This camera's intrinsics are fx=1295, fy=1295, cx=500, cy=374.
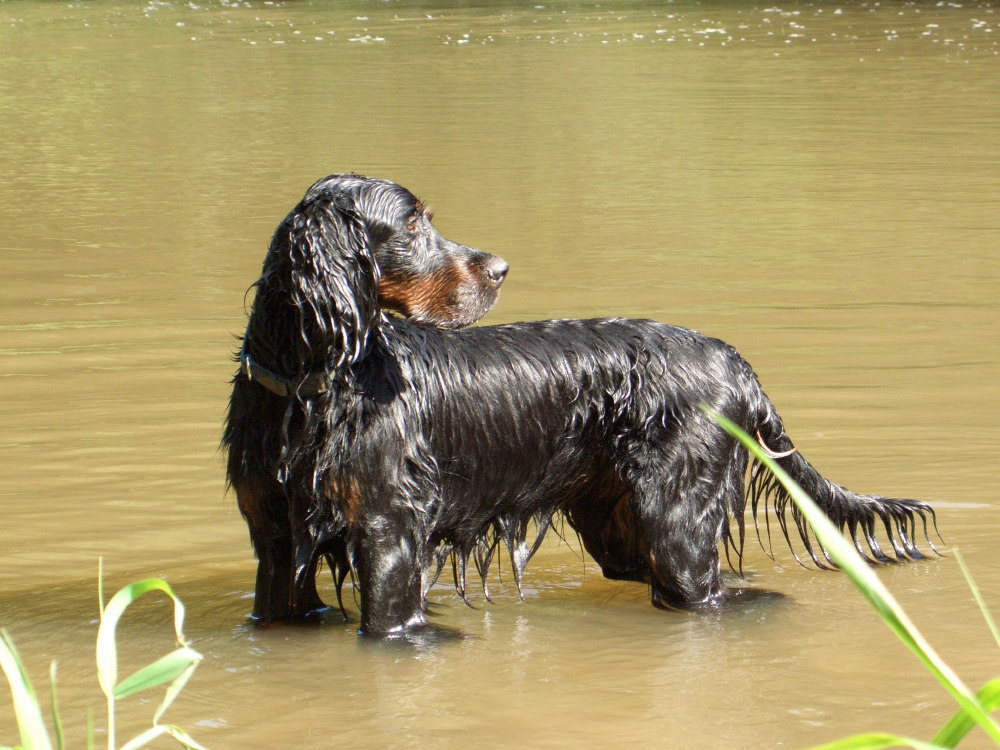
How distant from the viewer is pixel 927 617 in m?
4.20

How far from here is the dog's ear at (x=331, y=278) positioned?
3.53 metres

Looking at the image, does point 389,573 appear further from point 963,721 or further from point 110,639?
point 963,721

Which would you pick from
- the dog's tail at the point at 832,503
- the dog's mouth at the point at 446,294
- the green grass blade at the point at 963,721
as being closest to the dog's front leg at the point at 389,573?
the dog's mouth at the point at 446,294

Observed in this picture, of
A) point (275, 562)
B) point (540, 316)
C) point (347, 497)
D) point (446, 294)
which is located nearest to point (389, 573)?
point (347, 497)

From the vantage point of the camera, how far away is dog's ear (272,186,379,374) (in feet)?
11.6

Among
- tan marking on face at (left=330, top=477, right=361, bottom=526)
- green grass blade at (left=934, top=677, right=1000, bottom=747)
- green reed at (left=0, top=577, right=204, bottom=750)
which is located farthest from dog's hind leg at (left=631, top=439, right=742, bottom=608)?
green grass blade at (left=934, top=677, right=1000, bottom=747)

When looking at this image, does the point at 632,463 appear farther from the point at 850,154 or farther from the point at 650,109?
the point at 650,109

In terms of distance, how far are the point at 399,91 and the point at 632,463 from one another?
1345cm

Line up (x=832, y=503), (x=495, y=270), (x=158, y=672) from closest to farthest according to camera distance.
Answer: (x=158, y=672), (x=495, y=270), (x=832, y=503)

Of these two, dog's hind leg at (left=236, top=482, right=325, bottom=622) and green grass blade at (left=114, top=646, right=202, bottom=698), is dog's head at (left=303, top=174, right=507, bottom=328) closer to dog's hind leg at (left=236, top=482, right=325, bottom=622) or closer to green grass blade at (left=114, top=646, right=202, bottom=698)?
dog's hind leg at (left=236, top=482, right=325, bottom=622)

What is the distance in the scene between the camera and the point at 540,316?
7.57 metres

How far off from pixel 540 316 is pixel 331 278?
411 centimetres

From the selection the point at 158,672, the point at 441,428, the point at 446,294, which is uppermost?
the point at 446,294

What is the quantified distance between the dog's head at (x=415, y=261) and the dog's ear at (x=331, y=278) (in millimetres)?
105
